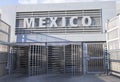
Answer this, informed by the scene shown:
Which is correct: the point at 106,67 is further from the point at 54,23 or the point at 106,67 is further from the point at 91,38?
the point at 54,23

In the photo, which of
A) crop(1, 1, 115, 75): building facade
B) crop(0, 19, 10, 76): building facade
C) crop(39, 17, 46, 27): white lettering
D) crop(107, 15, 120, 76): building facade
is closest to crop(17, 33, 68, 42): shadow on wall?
crop(1, 1, 115, 75): building facade

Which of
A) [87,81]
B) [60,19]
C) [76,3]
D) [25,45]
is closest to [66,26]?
[60,19]

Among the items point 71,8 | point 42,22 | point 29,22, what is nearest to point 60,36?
point 42,22

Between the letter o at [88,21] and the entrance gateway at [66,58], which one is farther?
the letter o at [88,21]

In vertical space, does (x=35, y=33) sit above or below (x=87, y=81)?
above

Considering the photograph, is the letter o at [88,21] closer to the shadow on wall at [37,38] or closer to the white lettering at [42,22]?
the shadow on wall at [37,38]

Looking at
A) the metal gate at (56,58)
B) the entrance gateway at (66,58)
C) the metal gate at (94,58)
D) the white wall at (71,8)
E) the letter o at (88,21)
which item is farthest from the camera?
the letter o at (88,21)

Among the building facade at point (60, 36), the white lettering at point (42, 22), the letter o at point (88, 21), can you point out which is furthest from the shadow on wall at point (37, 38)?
the letter o at point (88, 21)

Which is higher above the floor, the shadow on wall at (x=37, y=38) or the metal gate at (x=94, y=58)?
the shadow on wall at (x=37, y=38)

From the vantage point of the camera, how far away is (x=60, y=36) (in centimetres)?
2034

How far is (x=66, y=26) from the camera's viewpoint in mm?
20578

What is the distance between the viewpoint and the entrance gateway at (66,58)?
64.3 ft

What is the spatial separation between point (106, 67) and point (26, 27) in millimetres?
7250

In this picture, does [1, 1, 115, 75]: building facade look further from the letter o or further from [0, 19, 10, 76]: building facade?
[0, 19, 10, 76]: building facade
